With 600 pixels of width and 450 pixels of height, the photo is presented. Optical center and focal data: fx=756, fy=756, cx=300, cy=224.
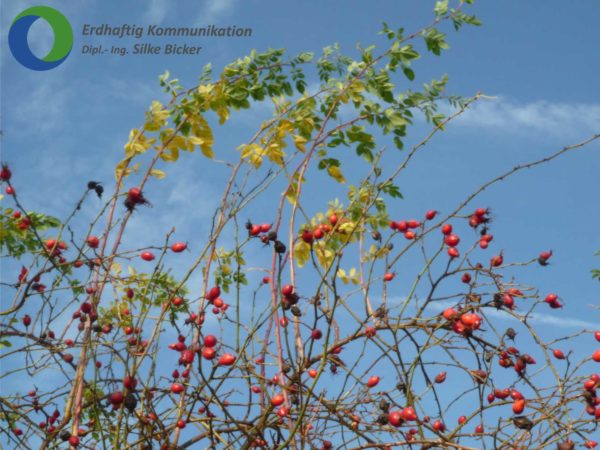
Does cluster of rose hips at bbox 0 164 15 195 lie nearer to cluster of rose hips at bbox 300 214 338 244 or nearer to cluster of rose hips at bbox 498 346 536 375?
cluster of rose hips at bbox 300 214 338 244

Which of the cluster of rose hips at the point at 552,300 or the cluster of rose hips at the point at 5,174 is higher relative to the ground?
the cluster of rose hips at the point at 5,174

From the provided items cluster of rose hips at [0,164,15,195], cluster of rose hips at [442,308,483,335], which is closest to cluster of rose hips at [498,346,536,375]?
cluster of rose hips at [442,308,483,335]

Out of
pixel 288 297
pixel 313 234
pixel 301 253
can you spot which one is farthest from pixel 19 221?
pixel 288 297

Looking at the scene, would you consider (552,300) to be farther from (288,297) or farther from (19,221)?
(19,221)

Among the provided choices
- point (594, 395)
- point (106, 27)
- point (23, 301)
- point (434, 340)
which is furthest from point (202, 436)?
point (106, 27)

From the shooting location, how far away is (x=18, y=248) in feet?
15.8

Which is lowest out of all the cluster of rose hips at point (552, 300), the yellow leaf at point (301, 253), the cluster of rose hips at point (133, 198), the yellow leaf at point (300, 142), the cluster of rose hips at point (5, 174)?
the cluster of rose hips at point (552, 300)

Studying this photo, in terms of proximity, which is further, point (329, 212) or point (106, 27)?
point (106, 27)

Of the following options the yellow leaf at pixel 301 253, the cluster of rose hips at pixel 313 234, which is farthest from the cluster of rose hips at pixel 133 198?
the yellow leaf at pixel 301 253

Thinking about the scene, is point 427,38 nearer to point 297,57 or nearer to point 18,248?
point 297,57

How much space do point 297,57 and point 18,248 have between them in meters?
2.14

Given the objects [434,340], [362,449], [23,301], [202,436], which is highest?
[23,301]

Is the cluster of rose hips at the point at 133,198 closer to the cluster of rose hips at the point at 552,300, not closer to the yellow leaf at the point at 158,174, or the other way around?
the yellow leaf at the point at 158,174

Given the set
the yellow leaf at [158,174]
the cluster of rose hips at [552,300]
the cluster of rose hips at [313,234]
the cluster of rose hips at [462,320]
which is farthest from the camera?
the yellow leaf at [158,174]
